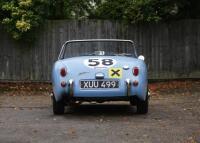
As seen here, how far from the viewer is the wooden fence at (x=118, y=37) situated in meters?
20.5

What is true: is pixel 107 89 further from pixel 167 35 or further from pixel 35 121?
pixel 167 35

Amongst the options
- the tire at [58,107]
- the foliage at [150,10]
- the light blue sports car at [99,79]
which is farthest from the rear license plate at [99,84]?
the foliage at [150,10]

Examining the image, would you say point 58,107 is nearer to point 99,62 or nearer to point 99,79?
point 99,79

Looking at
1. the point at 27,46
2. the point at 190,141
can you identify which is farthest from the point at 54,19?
the point at 190,141

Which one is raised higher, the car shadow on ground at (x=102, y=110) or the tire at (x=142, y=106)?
the tire at (x=142, y=106)

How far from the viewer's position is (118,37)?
20.8 metres

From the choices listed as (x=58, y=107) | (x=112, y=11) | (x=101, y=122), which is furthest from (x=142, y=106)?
(x=112, y=11)

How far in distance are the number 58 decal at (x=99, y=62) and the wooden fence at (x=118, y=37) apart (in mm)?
8924

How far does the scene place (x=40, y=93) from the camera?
17750 mm

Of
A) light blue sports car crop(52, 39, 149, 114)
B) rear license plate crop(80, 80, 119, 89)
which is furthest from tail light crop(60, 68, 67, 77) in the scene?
rear license plate crop(80, 80, 119, 89)

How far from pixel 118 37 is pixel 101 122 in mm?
10170

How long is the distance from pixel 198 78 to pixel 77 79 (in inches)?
387

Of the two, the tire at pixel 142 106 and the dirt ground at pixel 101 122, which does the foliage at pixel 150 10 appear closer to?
the dirt ground at pixel 101 122

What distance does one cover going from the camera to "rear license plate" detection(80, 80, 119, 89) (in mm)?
11453
